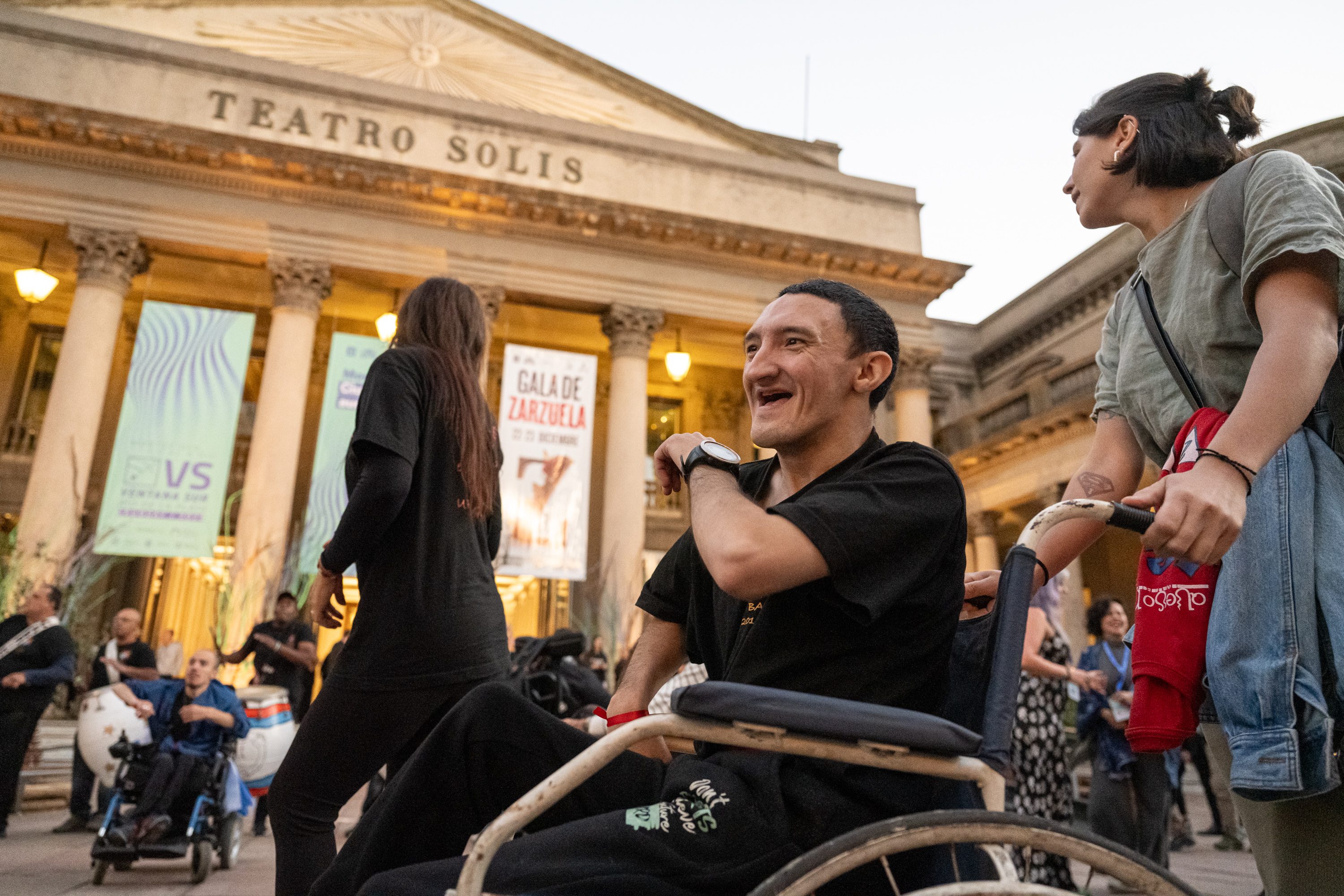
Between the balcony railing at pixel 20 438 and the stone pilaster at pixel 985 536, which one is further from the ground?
the balcony railing at pixel 20 438

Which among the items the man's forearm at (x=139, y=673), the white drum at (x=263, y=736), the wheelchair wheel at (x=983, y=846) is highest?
the wheelchair wheel at (x=983, y=846)

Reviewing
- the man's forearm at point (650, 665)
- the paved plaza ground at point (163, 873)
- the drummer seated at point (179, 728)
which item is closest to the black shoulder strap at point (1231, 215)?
the man's forearm at point (650, 665)

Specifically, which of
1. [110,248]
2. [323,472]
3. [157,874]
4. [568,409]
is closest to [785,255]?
[568,409]

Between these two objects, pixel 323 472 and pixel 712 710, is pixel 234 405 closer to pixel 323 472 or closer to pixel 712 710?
pixel 323 472

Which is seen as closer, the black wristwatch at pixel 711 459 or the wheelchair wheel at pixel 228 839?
the black wristwatch at pixel 711 459

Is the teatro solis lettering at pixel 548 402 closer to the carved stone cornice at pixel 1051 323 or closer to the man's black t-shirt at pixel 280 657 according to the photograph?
the man's black t-shirt at pixel 280 657

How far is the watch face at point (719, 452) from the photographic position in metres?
1.56

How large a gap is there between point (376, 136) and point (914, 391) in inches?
480

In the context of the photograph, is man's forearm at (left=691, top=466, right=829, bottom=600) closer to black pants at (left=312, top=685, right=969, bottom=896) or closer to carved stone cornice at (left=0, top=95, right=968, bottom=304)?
black pants at (left=312, top=685, right=969, bottom=896)

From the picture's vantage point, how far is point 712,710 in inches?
45.9

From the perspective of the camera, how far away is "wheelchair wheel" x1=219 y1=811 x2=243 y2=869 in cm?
556

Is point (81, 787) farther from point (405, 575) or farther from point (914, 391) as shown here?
point (914, 391)

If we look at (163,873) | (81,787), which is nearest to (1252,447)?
(163,873)

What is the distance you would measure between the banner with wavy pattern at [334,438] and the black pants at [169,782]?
901cm
